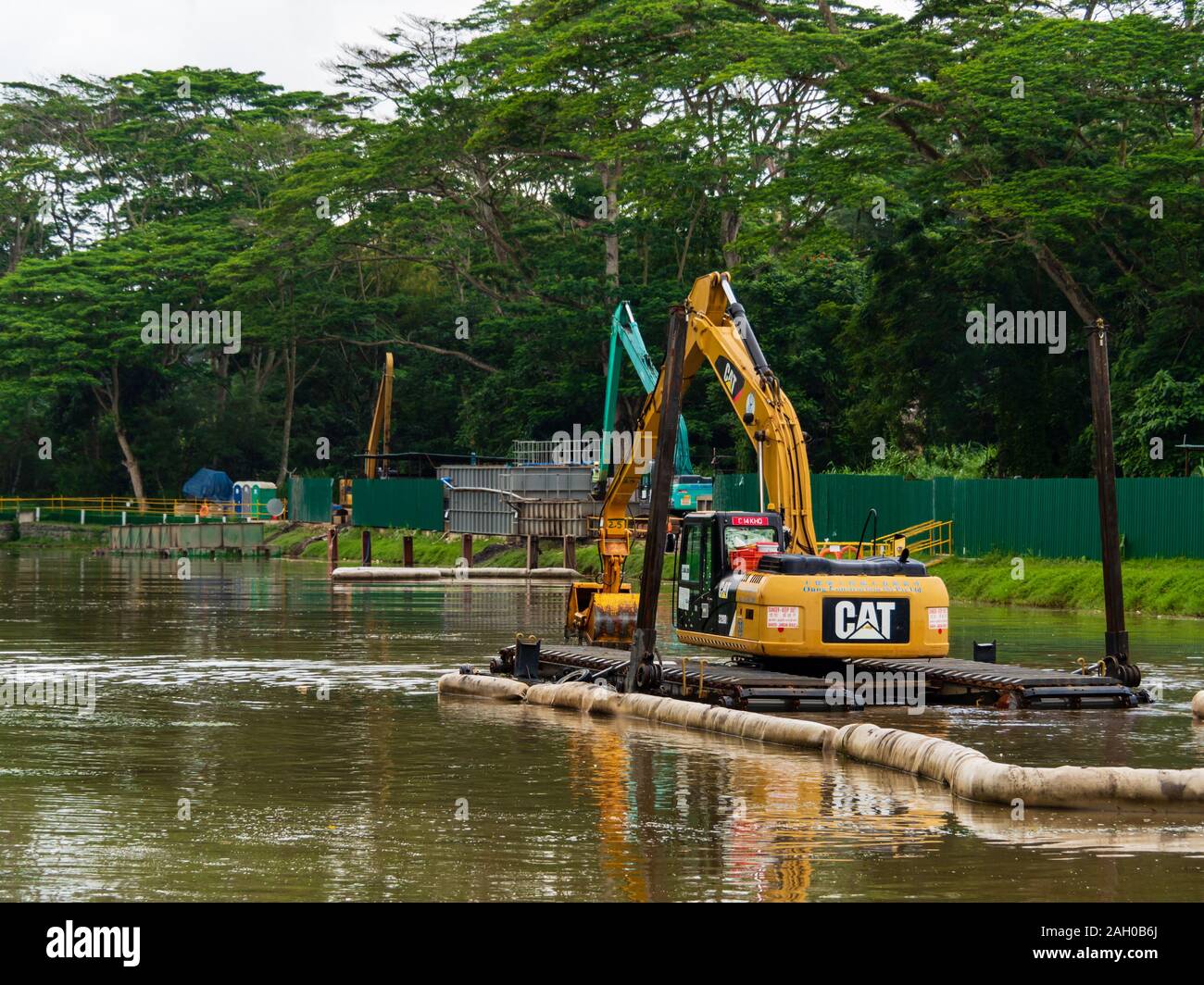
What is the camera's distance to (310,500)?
292 ft

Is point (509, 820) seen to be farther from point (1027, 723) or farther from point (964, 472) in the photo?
point (964, 472)

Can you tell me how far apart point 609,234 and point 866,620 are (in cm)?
5502

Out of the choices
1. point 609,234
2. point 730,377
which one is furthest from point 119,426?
point 730,377

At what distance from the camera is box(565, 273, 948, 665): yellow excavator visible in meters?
Result: 24.2

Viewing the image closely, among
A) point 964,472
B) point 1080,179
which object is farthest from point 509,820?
point 964,472

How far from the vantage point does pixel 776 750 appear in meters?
19.8

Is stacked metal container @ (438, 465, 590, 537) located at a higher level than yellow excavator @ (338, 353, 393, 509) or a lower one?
lower

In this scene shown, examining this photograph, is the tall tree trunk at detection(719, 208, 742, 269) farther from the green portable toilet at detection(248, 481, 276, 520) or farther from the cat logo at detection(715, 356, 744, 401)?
the cat logo at detection(715, 356, 744, 401)

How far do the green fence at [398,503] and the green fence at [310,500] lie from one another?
26.0 ft

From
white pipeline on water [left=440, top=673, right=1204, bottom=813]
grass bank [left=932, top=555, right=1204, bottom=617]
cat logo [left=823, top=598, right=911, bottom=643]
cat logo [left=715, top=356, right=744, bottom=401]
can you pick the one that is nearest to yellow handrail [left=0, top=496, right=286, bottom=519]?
grass bank [left=932, top=555, right=1204, bottom=617]

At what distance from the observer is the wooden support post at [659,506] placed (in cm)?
2292

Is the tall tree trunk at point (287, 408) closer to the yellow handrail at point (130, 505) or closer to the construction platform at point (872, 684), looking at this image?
the yellow handrail at point (130, 505)

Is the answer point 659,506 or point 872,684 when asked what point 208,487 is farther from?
point 659,506

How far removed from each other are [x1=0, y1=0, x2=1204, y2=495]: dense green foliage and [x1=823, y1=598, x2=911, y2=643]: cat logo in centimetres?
2586
